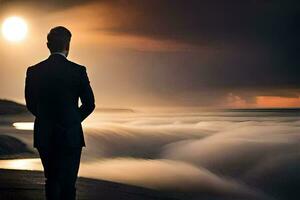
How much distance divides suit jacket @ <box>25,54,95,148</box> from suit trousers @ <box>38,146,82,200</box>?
0.28 feet

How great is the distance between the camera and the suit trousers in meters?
6.77

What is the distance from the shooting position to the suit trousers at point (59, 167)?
6.77 metres

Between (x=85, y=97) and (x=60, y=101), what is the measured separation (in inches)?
11.5

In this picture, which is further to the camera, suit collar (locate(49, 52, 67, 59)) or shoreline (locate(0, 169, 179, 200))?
shoreline (locate(0, 169, 179, 200))

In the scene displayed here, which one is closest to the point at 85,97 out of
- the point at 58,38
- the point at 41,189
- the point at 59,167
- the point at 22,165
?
the point at 58,38

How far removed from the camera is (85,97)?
269 inches

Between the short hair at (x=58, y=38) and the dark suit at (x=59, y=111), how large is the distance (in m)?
0.11

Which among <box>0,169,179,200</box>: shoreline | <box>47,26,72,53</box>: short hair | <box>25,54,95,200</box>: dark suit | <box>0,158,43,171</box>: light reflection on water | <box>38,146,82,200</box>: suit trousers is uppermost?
<box>47,26,72,53</box>: short hair

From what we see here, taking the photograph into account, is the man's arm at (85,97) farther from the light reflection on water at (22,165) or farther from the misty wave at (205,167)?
the light reflection on water at (22,165)

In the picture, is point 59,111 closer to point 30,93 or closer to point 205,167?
point 30,93

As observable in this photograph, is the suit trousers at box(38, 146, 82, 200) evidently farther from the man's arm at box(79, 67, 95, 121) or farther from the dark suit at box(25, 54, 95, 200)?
the man's arm at box(79, 67, 95, 121)

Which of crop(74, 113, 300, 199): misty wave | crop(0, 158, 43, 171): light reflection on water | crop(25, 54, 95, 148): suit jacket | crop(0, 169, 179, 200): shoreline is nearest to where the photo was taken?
crop(25, 54, 95, 148): suit jacket

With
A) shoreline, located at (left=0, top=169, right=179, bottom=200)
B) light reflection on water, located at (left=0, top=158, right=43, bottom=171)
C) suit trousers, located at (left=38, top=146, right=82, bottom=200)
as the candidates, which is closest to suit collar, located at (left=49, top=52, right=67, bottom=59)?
suit trousers, located at (left=38, top=146, right=82, bottom=200)

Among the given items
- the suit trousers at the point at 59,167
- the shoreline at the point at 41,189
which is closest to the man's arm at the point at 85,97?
the suit trousers at the point at 59,167
